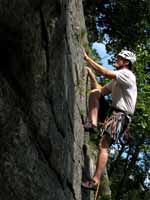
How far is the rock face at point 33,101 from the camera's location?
6285 mm

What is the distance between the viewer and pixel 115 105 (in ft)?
30.6

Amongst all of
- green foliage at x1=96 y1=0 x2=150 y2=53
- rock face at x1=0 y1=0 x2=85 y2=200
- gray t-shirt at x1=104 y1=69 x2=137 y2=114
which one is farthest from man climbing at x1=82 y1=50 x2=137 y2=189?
green foliage at x1=96 y1=0 x2=150 y2=53

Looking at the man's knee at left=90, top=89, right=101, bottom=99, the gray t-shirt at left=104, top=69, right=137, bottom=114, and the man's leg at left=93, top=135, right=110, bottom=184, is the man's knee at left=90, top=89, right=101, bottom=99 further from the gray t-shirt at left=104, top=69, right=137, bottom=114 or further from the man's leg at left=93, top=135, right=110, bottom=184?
the man's leg at left=93, top=135, right=110, bottom=184

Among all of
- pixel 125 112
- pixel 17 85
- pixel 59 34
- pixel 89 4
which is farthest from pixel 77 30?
pixel 89 4

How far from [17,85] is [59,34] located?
3.67 feet

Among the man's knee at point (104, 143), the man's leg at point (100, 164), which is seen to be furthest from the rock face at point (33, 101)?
the man's knee at point (104, 143)

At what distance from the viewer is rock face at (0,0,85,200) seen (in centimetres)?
629

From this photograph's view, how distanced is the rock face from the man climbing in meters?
1.01

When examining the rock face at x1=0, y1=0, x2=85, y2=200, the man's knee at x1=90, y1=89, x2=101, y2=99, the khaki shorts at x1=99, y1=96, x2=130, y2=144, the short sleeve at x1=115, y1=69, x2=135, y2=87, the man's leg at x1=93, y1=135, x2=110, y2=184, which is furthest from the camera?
the man's knee at x1=90, y1=89, x2=101, y2=99

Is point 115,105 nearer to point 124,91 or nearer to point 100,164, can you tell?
point 124,91

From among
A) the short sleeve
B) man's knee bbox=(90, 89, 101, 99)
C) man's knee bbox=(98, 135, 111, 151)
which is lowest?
man's knee bbox=(98, 135, 111, 151)

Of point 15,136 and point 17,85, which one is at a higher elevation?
point 17,85

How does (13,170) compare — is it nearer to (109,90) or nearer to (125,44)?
(109,90)

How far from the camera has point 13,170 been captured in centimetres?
630
